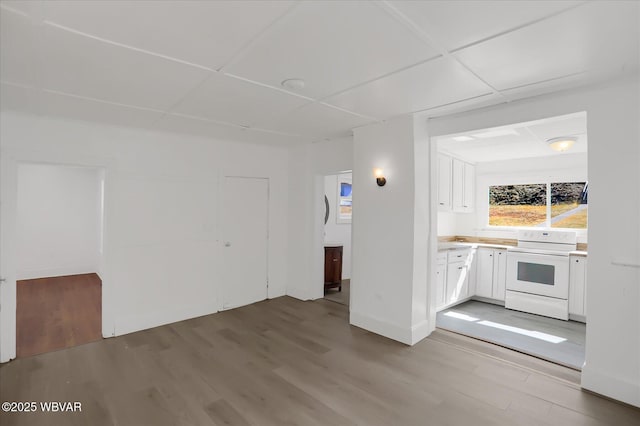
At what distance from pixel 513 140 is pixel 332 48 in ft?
11.1

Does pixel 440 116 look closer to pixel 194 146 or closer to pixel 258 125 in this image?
pixel 258 125

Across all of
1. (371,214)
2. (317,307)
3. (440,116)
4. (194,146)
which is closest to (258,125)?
(194,146)

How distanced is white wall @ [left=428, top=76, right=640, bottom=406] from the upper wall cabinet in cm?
232

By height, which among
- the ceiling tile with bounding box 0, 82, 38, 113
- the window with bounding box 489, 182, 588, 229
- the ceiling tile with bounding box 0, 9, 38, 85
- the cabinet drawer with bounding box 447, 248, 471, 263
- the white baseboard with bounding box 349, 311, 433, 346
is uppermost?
the ceiling tile with bounding box 0, 9, 38, 85

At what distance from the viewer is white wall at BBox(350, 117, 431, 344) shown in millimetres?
3561

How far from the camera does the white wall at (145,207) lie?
3279mm

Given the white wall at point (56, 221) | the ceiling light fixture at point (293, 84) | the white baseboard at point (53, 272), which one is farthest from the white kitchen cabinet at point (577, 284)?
the white baseboard at point (53, 272)

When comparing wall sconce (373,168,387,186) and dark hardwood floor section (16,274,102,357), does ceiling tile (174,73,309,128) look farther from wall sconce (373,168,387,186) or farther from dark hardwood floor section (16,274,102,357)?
dark hardwood floor section (16,274,102,357)

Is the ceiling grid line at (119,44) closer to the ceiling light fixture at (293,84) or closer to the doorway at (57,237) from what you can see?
the ceiling light fixture at (293,84)

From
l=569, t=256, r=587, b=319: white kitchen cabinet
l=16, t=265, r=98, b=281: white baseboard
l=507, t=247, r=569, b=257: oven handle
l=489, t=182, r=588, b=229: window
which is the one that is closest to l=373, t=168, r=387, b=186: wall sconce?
A: l=507, t=247, r=569, b=257: oven handle

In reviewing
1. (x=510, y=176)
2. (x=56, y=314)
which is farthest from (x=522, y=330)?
(x=56, y=314)

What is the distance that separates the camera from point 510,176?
5.73 meters

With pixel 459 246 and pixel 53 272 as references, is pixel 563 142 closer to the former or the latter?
pixel 459 246

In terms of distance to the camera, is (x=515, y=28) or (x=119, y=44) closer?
(x=515, y=28)
